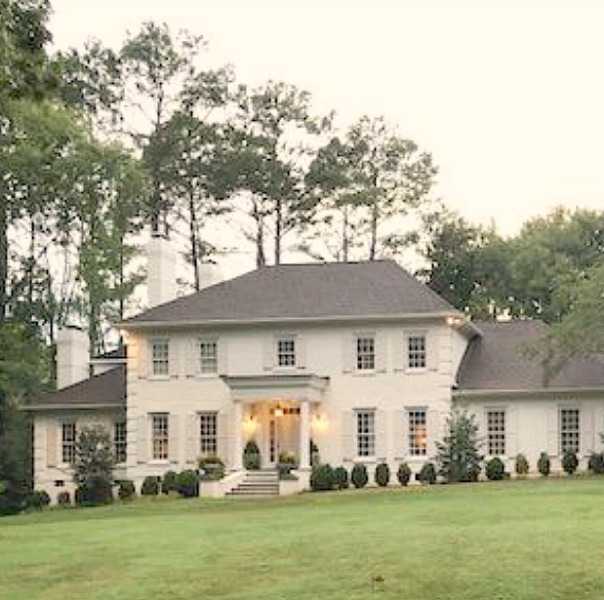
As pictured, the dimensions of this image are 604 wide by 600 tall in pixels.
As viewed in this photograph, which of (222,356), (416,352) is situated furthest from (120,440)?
(416,352)

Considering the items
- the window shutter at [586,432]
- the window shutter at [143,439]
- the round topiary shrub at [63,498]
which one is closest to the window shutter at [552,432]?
the window shutter at [586,432]

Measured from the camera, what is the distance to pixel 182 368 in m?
47.8

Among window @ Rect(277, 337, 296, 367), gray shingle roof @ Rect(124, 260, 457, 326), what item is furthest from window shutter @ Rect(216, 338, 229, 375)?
window @ Rect(277, 337, 296, 367)

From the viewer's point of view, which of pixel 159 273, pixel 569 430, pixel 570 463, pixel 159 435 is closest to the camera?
pixel 570 463

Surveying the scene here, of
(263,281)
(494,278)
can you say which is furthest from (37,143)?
(494,278)

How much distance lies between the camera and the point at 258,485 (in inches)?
1741

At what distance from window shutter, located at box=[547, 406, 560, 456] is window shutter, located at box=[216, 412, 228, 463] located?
1030 cm

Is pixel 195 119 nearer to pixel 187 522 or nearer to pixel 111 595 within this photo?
pixel 187 522

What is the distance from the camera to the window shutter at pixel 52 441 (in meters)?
48.6

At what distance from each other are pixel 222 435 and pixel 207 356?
2.66 metres

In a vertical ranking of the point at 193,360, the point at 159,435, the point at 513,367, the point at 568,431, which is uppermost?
the point at 193,360

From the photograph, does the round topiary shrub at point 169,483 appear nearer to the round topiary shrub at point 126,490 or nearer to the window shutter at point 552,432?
the round topiary shrub at point 126,490

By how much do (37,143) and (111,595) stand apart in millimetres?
36284

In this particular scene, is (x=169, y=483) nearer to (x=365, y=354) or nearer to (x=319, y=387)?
(x=319, y=387)
